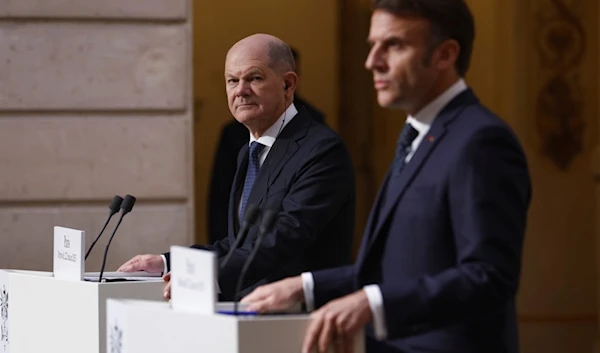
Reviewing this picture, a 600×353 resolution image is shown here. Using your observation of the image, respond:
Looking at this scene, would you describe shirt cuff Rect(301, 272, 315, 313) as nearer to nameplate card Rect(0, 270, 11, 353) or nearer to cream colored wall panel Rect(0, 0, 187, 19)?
nameplate card Rect(0, 270, 11, 353)

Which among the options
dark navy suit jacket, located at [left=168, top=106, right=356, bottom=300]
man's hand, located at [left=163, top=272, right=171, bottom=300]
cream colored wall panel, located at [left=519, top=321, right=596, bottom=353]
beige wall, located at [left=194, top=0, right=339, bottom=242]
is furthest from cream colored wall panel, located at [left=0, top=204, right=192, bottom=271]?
beige wall, located at [left=194, top=0, right=339, bottom=242]

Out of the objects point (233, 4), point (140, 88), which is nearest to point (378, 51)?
point (140, 88)

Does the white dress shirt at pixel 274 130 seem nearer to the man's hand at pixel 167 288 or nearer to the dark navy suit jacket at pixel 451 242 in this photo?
the man's hand at pixel 167 288

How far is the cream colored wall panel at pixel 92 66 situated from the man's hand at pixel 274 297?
3.49m

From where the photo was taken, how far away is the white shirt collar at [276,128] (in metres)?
4.41

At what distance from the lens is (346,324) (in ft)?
8.95

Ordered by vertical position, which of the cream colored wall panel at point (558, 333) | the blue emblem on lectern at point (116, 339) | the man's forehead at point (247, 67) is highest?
the man's forehead at point (247, 67)

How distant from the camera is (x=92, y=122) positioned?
6395 mm

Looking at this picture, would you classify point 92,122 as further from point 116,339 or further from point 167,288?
point 116,339

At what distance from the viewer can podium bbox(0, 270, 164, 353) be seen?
378cm

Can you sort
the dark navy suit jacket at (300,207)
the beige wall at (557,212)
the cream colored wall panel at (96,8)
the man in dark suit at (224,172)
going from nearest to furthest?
the dark navy suit jacket at (300,207) < the cream colored wall panel at (96,8) < the man in dark suit at (224,172) < the beige wall at (557,212)


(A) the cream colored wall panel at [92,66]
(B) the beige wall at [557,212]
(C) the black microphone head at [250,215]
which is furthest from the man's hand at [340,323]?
(B) the beige wall at [557,212]

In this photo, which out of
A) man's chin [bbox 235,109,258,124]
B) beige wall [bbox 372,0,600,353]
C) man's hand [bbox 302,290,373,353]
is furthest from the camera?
beige wall [bbox 372,0,600,353]

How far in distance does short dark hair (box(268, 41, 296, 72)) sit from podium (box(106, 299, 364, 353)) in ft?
4.41
